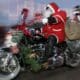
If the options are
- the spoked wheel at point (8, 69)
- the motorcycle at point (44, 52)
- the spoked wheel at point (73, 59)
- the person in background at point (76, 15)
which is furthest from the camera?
the person in background at point (76, 15)

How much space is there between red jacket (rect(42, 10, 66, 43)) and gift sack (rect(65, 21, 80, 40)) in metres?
0.08

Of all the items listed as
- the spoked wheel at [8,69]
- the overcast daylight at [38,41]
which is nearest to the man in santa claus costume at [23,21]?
the overcast daylight at [38,41]

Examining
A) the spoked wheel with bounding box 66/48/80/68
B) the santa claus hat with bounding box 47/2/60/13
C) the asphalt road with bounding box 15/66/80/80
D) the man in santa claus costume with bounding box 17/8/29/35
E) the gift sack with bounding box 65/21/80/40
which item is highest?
the santa claus hat with bounding box 47/2/60/13

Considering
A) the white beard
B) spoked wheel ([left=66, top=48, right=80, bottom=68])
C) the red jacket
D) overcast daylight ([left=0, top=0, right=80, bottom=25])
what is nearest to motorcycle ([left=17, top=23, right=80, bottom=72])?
spoked wheel ([left=66, top=48, right=80, bottom=68])

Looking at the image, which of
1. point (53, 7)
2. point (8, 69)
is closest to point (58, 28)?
point (53, 7)

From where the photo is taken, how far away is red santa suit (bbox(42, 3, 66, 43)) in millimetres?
4802

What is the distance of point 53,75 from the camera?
4.61 metres

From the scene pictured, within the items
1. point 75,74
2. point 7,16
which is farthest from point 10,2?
point 75,74

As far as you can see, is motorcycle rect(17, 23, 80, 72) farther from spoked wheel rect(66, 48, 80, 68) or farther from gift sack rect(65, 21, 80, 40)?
gift sack rect(65, 21, 80, 40)

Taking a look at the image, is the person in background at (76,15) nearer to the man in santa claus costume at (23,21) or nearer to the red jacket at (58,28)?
the red jacket at (58,28)

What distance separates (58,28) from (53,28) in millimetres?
83

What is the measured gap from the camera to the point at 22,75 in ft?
14.9

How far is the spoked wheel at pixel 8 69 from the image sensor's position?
14.2 feet

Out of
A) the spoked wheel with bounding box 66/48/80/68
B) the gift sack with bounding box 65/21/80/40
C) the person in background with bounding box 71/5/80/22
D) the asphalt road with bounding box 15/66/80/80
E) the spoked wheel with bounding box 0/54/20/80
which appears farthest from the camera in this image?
the person in background with bounding box 71/5/80/22
